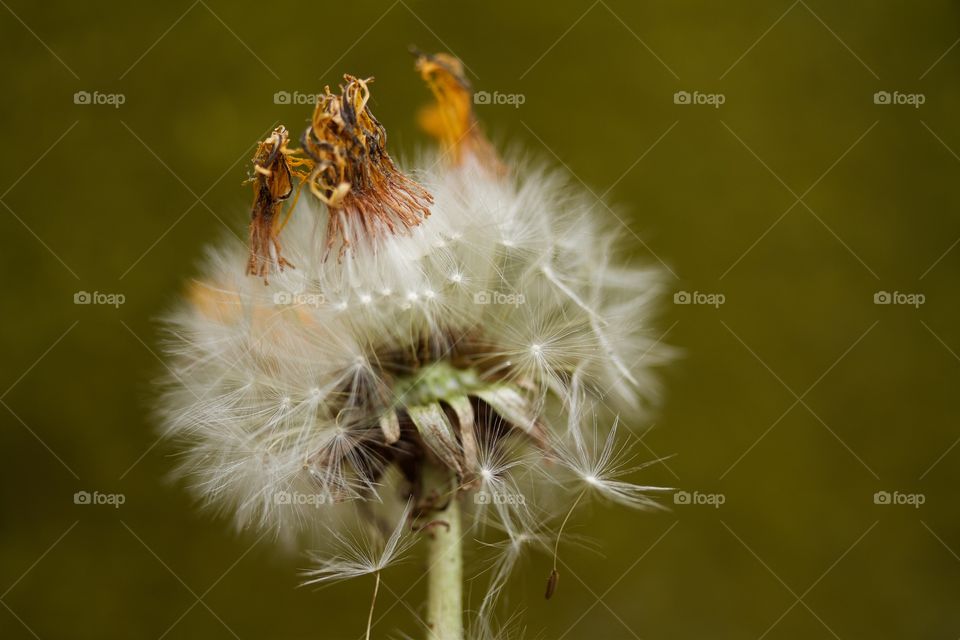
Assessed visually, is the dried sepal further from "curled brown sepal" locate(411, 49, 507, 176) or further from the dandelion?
"curled brown sepal" locate(411, 49, 507, 176)

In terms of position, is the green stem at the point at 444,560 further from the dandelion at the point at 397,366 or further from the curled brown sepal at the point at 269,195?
the curled brown sepal at the point at 269,195

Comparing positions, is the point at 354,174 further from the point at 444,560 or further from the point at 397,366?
the point at 444,560

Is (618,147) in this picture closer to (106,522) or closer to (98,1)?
(98,1)

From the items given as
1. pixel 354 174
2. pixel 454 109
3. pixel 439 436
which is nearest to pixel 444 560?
pixel 439 436

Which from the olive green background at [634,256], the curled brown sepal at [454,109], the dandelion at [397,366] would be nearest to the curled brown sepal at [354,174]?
the dandelion at [397,366]

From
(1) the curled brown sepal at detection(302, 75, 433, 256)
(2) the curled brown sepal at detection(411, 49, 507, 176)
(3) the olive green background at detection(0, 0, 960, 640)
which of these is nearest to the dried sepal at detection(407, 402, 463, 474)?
(1) the curled brown sepal at detection(302, 75, 433, 256)
